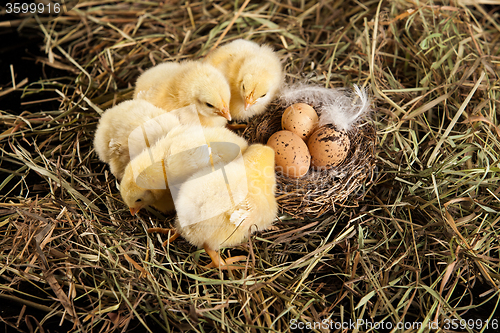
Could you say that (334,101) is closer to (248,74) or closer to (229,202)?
(248,74)

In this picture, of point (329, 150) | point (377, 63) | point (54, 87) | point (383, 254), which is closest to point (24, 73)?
point (54, 87)

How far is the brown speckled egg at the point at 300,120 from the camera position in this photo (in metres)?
1.75

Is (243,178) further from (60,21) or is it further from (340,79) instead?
(60,21)

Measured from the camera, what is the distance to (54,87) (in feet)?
7.37

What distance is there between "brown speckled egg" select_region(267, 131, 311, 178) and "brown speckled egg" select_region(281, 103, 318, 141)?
4.4 inches

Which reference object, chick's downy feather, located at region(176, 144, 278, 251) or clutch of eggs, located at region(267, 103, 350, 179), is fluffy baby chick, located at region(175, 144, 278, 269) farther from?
clutch of eggs, located at region(267, 103, 350, 179)

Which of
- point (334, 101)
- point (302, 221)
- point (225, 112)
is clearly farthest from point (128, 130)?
point (334, 101)

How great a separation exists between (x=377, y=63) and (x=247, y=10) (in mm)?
1098

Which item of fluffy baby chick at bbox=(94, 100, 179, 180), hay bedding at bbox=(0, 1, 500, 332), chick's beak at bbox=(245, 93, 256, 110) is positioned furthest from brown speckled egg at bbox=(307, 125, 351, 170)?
fluffy baby chick at bbox=(94, 100, 179, 180)

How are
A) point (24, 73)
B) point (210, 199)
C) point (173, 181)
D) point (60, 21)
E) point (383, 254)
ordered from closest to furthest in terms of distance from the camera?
point (210, 199) < point (173, 181) < point (383, 254) < point (24, 73) < point (60, 21)

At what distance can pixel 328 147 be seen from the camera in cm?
165

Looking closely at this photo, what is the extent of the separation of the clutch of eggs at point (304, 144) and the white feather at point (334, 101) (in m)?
0.06

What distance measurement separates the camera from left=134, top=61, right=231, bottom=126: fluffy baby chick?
1657 mm

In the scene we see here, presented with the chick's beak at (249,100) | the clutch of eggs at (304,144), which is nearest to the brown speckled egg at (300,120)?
the clutch of eggs at (304,144)
